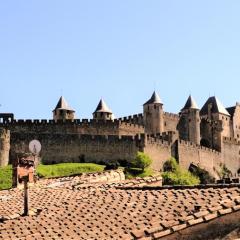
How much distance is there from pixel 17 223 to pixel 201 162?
189 feet

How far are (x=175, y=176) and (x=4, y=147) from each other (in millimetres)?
15530

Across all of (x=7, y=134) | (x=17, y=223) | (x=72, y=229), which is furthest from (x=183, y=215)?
(x=7, y=134)

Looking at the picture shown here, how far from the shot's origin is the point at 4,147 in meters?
52.6

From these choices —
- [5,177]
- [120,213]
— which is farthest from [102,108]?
[120,213]

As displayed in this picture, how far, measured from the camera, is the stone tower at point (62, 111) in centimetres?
6750

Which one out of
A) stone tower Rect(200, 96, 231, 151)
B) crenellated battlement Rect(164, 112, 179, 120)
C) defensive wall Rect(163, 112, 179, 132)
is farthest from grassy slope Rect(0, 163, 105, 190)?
stone tower Rect(200, 96, 231, 151)

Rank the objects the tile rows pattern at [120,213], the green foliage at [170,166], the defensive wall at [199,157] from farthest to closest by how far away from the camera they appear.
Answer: the defensive wall at [199,157]
the green foliage at [170,166]
the tile rows pattern at [120,213]

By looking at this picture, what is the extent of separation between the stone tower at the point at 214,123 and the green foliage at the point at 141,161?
22.2 metres

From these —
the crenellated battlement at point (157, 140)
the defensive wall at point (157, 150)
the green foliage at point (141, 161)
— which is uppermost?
the crenellated battlement at point (157, 140)

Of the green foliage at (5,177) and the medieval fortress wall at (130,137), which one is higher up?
the medieval fortress wall at (130,137)

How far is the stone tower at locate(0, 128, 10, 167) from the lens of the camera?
170 feet

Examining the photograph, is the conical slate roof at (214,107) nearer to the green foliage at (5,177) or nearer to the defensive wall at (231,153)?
the defensive wall at (231,153)

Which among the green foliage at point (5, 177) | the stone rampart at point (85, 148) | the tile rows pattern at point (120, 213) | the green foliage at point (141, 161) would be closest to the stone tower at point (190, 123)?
the stone rampart at point (85, 148)

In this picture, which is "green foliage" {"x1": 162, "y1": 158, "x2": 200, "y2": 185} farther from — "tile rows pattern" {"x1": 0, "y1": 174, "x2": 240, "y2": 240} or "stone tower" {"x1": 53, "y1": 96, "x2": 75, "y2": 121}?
"tile rows pattern" {"x1": 0, "y1": 174, "x2": 240, "y2": 240}
